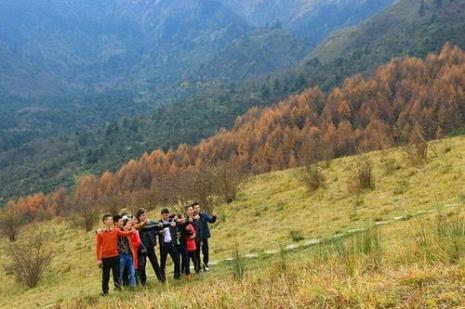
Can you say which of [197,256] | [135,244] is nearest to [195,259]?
[197,256]

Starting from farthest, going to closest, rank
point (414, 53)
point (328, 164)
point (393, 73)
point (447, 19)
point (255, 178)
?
point (447, 19) → point (414, 53) → point (393, 73) → point (255, 178) → point (328, 164)

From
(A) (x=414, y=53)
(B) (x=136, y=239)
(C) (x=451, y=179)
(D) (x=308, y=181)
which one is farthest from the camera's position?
(A) (x=414, y=53)

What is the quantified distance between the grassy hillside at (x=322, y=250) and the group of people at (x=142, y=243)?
27.1 inches

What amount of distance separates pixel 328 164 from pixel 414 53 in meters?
129

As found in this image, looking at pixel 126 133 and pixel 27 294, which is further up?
pixel 126 133

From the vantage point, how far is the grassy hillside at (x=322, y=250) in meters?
5.07

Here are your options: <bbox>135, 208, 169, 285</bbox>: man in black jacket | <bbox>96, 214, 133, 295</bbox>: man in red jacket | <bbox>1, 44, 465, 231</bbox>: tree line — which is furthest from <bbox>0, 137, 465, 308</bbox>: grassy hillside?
<bbox>1, 44, 465, 231</bbox>: tree line

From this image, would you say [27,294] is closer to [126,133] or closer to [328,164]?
[328,164]

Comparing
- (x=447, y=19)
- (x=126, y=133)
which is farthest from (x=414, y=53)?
(x=126, y=133)

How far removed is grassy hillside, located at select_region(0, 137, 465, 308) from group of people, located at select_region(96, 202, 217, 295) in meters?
0.69

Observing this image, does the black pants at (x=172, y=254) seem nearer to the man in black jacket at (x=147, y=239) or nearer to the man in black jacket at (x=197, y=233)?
the man in black jacket at (x=147, y=239)

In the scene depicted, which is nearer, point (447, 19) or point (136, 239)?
point (136, 239)

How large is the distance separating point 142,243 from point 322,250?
5.13 metres

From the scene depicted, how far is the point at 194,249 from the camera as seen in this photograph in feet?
40.8
